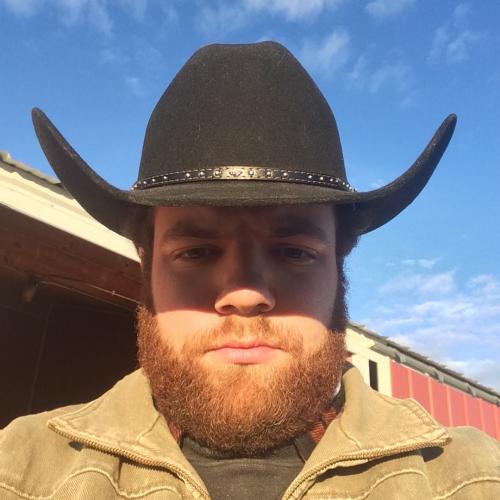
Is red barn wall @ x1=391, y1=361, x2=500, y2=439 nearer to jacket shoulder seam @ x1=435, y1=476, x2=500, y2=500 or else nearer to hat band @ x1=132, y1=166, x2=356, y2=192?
jacket shoulder seam @ x1=435, y1=476, x2=500, y2=500

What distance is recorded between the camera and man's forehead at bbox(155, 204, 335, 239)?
5.79 ft

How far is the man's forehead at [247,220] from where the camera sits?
1.76 m

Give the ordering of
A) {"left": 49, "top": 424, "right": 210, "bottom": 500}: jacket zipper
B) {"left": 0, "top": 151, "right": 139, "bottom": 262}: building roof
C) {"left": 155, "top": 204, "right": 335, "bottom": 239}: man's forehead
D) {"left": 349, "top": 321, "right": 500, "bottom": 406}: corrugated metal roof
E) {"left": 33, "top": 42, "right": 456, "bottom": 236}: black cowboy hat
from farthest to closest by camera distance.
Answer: {"left": 349, "top": 321, "right": 500, "bottom": 406}: corrugated metal roof → {"left": 0, "top": 151, "right": 139, "bottom": 262}: building roof → {"left": 155, "top": 204, "right": 335, "bottom": 239}: man's forehead → {"left": 33, "top": 42, "right": 456, "bottom": 236}: black cowboy hat → {"left": 49, "top": 424, "right": 210, "bottom": 500}: jacket zipper

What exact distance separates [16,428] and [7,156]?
6.48ft

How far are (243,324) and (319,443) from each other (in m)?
0.44

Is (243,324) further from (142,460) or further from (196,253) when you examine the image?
(142,460)

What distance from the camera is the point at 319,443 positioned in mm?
1688

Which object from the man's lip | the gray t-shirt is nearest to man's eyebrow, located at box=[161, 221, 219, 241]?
the man's lip

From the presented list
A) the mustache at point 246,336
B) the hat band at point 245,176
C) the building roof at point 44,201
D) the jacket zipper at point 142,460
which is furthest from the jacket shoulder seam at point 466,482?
the building roof at point 44,201

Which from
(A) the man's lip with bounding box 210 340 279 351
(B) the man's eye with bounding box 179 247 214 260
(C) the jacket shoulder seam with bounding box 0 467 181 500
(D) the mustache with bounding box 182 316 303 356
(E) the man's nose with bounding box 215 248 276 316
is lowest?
(C) the jacket shoulder seam with bounding box 0 467 181 500

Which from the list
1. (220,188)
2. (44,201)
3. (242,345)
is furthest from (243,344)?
(44,201)

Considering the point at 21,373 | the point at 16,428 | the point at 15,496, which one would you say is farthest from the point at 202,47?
the point at 21,373

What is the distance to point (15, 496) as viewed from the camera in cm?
158

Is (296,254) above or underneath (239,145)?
underneath
